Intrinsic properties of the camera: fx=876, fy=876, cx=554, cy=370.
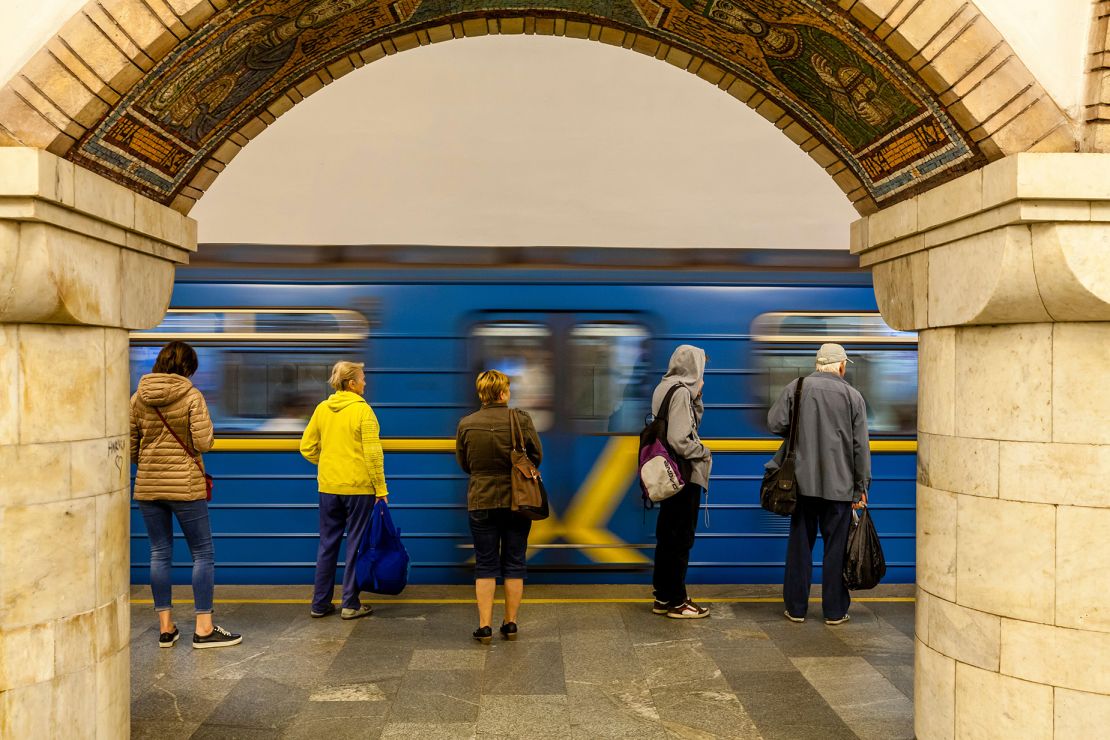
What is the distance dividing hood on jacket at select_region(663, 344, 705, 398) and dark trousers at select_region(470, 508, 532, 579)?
53.9 inches

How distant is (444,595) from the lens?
6480mm

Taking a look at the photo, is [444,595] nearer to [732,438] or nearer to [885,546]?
[732,438]

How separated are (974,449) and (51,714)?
138 inches

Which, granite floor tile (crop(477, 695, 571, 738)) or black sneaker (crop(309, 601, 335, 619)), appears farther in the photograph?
black sneaker (crop(309, 601, 335, 619))

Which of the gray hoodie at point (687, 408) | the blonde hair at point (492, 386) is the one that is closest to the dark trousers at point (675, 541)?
the gray hoodie at point (687, 408)

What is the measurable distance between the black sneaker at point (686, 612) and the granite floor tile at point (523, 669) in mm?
955

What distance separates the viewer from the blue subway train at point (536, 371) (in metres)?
6.44

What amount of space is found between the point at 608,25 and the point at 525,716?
338 centimetres

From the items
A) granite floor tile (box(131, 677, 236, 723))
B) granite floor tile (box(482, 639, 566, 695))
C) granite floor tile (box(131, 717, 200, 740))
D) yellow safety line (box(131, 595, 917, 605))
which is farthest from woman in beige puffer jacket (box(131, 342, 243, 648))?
granite floor tile (box(482, 639, 566, 695))

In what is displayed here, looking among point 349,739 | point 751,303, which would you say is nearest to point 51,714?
point 349,739

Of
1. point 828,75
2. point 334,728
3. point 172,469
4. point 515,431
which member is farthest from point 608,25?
point 334,728

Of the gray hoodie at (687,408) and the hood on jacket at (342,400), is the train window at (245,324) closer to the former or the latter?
the hood on jacket at (342,400)

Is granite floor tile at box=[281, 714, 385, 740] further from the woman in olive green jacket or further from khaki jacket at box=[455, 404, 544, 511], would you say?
khaki jacket at box=[455, 404, 544, 511]

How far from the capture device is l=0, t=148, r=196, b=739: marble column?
2.94m
